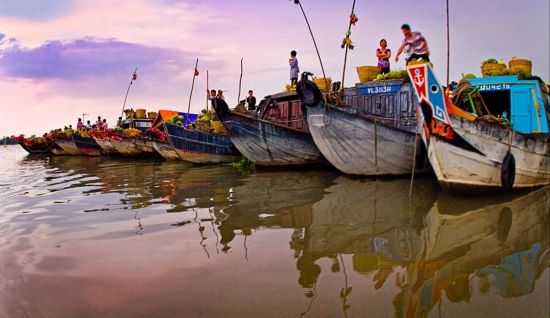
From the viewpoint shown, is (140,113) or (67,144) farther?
(67,144)

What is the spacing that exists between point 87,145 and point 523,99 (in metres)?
23.6

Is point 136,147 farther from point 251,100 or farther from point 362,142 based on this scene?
point 362,142

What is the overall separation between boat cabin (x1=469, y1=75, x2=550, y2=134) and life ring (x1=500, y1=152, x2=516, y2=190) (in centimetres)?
143

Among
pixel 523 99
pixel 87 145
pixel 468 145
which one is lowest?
pixel 87 145

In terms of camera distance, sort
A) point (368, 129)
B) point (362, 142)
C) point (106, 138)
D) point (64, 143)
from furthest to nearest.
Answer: point (64, 143)
point (106, 138)
point (362, 142)
point (368, 129)

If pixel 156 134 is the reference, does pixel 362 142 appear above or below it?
below

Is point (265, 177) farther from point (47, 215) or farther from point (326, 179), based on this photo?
point (47, 215)

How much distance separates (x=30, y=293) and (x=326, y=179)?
644 centimetres

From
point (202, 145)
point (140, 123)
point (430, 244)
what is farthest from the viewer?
point (140, 123)

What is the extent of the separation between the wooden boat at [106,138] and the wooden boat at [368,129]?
14.5m

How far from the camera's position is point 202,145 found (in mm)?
14102

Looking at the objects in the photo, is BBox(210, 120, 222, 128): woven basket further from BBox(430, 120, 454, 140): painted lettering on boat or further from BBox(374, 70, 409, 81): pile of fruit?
BBox(430, 120, 454, 140): painted lettering on boat

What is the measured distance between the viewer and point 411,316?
2.38m

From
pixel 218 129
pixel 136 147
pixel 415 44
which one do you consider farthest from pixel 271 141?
pixel 136 147
